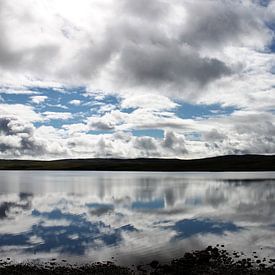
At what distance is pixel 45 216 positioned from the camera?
178 feet

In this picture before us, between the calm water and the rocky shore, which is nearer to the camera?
the rocky shore

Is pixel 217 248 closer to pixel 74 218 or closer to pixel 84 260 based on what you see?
pixel 84 260

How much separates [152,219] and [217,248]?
676 inches

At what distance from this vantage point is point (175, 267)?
2739 centimetres

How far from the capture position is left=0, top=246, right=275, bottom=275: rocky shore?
26.5 meters

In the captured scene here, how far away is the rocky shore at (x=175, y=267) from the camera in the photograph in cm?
2645

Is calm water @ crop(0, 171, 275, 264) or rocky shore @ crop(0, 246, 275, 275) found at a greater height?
rocky shore @ crop(0, 246, 275, 275)

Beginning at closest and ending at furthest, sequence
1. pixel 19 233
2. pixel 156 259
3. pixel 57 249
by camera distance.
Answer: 1. pixel 156 259
2. pixel 57 249
3. pixel 19 233

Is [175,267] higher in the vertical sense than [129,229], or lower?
higher

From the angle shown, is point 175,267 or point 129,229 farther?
point 129,229

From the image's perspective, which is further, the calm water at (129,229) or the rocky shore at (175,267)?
the calm water at (129,229)

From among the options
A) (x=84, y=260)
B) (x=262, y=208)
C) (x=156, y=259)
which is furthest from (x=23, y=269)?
(x=262, y=208)

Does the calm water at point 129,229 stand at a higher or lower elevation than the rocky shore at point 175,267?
lower

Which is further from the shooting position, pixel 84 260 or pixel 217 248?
pixel 217 248
